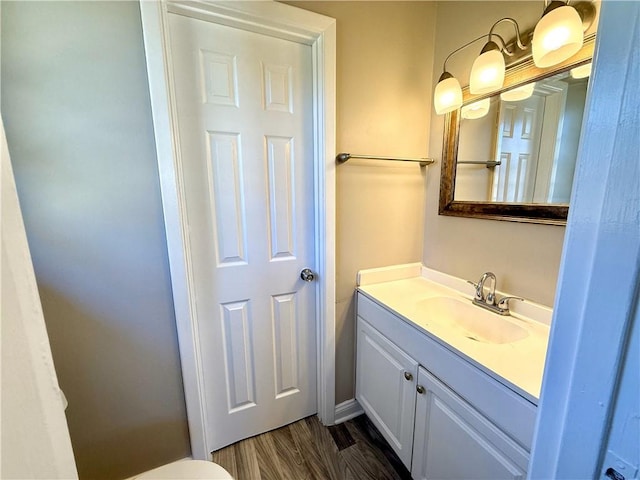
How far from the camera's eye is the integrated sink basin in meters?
1.08

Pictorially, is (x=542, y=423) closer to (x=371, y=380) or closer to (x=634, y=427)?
(x=634, y=427)

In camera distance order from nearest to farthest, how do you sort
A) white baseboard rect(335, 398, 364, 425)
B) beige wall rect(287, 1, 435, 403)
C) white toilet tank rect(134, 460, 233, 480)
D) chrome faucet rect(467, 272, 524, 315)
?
white toilet tank rect(134, 460, 233, 480) → chrome faucet rect(467, 272, 524, 315) → beige wall rect(287, 1, 435, 403) → white baseboard rect(335, 398, 364, 425)

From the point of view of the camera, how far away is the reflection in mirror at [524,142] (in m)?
0.95

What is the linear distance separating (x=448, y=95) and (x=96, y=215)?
1.54m

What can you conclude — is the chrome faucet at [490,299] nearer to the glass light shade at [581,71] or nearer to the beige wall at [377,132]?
the beige wall at [377,132]

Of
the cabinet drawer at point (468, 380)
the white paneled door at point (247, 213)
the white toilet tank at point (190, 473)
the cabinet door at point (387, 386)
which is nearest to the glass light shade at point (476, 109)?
the white paneled door at point (247, 213)

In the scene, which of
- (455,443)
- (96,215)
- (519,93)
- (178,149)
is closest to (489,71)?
(519,93)

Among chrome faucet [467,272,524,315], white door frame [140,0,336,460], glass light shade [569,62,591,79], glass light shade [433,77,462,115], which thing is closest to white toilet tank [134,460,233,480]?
white door frame [140,0,336,460]

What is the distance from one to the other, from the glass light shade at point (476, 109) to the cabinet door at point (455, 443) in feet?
3.85

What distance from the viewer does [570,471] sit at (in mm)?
397

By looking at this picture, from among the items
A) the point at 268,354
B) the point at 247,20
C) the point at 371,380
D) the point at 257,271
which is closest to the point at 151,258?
the point at 257,271

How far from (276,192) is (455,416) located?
1.14 metres

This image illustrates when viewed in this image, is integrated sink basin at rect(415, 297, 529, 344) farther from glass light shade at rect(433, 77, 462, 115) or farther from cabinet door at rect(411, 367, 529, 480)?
glass light shade at rect(433, 77, 462, 115)

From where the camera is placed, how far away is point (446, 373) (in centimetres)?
94
